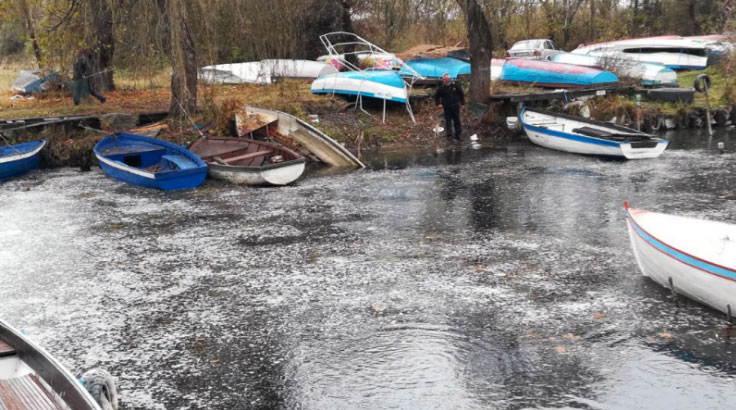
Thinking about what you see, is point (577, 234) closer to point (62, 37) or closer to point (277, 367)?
point (277, 367)

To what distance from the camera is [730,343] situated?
7328mm

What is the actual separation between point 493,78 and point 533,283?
18.9 m

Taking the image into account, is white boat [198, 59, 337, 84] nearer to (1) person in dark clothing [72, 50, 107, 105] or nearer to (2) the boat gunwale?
(1) person in dark clothing [72, 50, 107, 105]

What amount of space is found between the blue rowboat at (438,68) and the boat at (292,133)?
7878 mm

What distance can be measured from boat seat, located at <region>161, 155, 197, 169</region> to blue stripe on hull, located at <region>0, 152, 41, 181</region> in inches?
150

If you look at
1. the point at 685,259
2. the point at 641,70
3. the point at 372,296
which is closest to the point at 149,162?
the point at 372,296

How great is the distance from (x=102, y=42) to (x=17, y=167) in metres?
6.64

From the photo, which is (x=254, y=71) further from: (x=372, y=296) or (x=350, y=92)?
(x=372, y=296)

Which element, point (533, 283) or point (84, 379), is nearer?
point (84, 379)

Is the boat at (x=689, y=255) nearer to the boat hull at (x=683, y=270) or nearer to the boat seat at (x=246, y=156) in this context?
the boat hull at (x=683, y=270)

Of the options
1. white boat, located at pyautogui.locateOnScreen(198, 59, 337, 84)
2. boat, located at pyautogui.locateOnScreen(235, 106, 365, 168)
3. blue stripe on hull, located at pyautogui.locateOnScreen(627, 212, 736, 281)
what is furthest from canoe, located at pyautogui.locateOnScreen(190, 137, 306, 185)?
blue stripe on hull, located at pyautogui.locateOnScreen(627, 212, 736, 281)

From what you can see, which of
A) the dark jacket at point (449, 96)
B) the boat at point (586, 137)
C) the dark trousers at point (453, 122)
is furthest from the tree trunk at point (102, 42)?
the boat at point (586, 137)

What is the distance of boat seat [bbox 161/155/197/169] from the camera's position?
16.6m

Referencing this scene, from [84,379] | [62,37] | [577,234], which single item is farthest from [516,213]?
[62,37]
